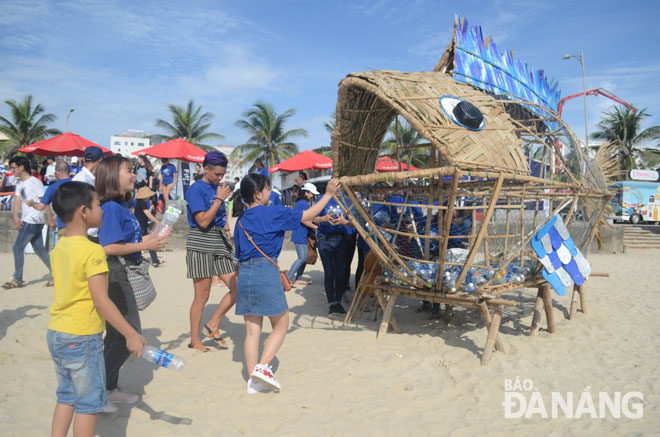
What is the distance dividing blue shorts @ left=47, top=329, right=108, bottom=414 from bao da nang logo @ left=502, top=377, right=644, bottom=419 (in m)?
2.57

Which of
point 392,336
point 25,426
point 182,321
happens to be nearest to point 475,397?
point 392,336

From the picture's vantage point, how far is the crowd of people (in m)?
2.07

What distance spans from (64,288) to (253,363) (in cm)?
154

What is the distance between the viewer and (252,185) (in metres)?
3.21

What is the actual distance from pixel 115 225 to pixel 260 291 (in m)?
1.09

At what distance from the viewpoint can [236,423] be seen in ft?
9.19

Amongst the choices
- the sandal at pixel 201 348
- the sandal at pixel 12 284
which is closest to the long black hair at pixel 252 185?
the sandal at pixel 201 348

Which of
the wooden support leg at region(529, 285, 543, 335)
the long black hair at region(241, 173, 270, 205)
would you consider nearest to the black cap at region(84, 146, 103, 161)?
the long black hair at region(241, 173, 270, 205)

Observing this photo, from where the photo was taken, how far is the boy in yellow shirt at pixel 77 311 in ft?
6.70

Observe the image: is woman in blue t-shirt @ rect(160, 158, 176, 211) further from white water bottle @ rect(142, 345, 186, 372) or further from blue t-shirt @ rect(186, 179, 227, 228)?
white water bottle @ rect(142, 345, 186, 372)

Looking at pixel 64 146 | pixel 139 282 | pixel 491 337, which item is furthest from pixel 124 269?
pixel 64 146

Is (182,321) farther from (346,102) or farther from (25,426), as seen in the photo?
(346,102)

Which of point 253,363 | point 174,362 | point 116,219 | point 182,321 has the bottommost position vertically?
point 182,321

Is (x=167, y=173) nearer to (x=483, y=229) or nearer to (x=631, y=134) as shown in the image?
(x=483, y=229)
